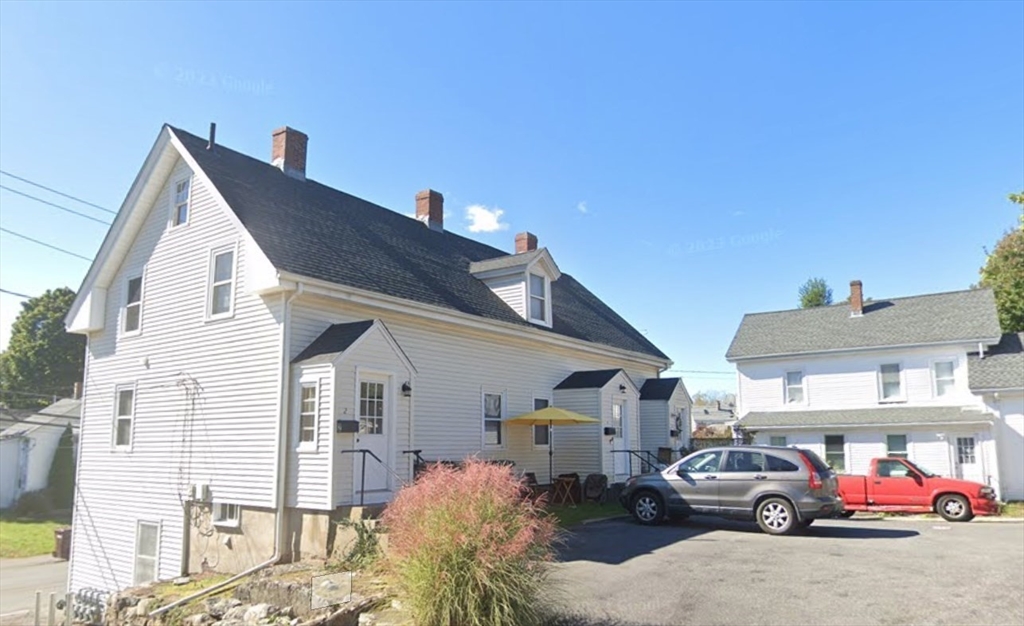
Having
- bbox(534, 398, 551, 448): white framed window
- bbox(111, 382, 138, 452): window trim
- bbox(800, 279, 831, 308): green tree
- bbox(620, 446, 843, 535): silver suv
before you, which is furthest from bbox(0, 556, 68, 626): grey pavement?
bbox(800, 279, 831, 308): green tree

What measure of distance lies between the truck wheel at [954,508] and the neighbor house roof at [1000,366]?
718cm

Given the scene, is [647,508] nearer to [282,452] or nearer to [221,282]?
[282,452]

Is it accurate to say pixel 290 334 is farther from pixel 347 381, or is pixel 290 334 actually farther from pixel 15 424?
pixel 15 424

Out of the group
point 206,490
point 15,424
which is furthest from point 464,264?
point 15,424

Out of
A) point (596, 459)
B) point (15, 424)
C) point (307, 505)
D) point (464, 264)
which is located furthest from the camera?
point (15, 424)

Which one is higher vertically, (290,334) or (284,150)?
(284,150)

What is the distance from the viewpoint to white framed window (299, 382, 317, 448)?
465 inches

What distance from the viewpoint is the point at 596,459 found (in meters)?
18.5

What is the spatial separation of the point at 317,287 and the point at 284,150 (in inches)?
263

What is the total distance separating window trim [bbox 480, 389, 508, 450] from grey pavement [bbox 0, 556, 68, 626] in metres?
10.9

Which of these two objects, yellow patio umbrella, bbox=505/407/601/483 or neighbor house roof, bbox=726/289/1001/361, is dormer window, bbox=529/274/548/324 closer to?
yellow patio umbrella, bbox=505/407/601/483

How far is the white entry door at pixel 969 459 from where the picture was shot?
22.9m

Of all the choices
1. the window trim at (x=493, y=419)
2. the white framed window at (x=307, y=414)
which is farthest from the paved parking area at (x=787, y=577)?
the white framed window at (x=307, y=414)

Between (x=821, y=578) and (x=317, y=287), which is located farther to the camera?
(x=317, y=287)
